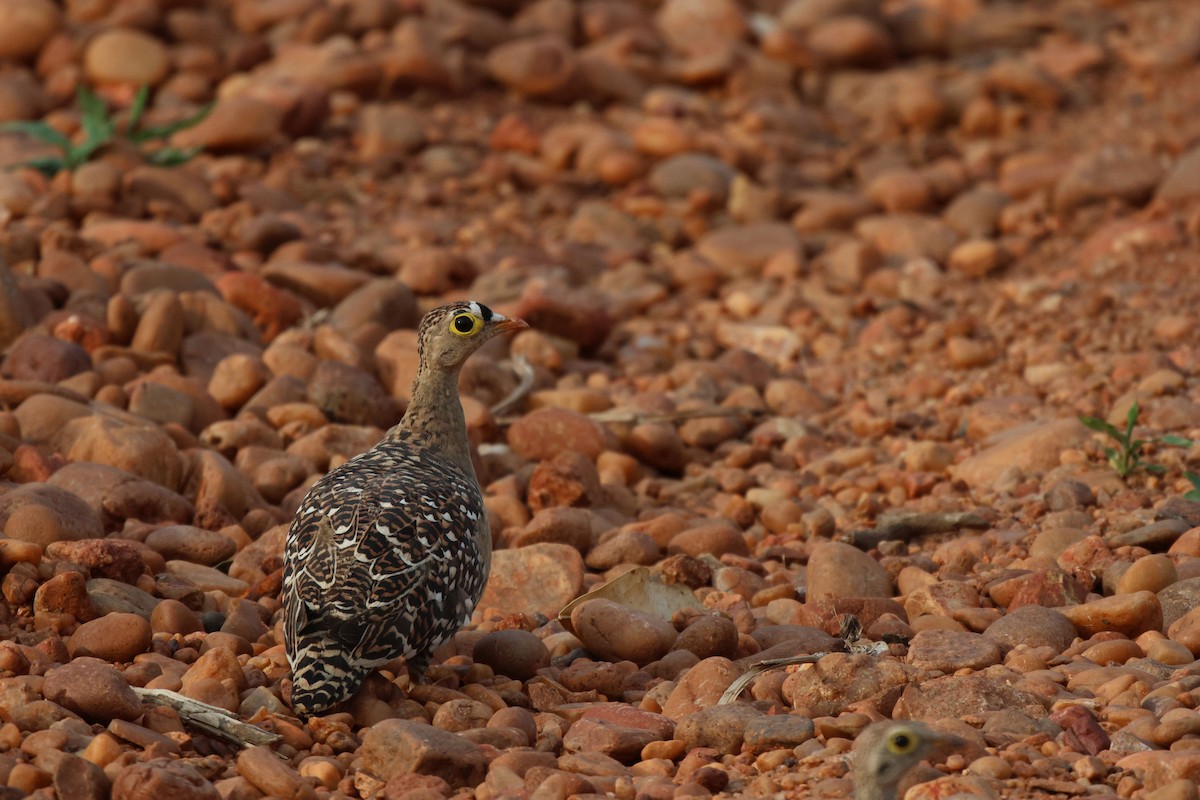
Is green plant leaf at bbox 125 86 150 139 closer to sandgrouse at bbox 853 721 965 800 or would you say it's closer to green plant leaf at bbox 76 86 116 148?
green plant leaf at bbox 76 86 116 148

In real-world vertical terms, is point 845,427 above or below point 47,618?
below

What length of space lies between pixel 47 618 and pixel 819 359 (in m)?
7.14

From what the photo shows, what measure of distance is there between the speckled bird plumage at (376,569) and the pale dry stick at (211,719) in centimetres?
22

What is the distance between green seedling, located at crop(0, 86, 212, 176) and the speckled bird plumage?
6.80 metres

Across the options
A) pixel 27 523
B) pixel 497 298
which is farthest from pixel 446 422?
pixel 497 298

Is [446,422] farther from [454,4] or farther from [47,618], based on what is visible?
[454,4]

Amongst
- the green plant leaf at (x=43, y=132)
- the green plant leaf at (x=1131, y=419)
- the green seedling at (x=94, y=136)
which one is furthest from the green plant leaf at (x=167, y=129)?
the green plant leaf at (x=1131, y=419)

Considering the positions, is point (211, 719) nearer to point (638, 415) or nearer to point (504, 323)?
point (504, 323)

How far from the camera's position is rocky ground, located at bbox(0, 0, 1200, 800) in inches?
246

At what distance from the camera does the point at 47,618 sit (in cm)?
689

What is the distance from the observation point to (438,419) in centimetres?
802

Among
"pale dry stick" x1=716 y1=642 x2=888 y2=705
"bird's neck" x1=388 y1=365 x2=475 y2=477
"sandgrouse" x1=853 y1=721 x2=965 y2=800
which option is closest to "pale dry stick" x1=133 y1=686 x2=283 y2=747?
"pale dry stick" x1=716 y1=642 x2=888 y2=705

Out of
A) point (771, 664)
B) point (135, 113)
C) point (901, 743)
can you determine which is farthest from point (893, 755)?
point (135, 113)

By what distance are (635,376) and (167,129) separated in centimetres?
501
